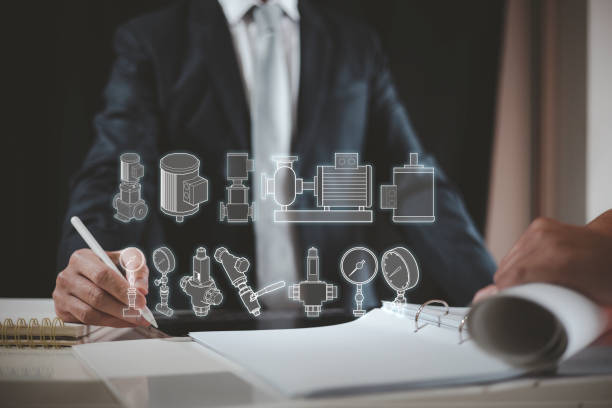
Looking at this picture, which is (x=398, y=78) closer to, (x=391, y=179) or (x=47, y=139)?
(x=391, y=179)

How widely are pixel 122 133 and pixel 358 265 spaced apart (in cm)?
58

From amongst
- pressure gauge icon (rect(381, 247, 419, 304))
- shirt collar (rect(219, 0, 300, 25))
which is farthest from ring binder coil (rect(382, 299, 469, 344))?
shirt collar (rect(219, 0, 300, 25))

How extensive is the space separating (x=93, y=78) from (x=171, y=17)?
23 cm

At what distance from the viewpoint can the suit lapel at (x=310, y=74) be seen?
1118mm

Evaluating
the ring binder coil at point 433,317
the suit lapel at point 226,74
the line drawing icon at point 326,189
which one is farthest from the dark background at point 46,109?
the ring binder coil at point 433,317

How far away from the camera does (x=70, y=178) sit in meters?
1.05

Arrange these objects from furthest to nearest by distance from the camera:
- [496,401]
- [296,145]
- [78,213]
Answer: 1. [296,145]
2. [78,213]
3. [496,401]

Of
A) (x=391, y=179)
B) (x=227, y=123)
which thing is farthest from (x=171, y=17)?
(x=391, y=179)

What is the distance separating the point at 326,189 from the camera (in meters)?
1.06

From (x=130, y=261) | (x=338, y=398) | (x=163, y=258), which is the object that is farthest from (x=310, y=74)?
(x=338, y=398)

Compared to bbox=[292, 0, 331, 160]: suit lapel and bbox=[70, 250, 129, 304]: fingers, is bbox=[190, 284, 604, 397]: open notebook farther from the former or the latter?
bbox=[292, 0, 331, 160]: suit lapel

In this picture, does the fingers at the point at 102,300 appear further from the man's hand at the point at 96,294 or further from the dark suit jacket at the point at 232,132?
the dark suit jacket at the point at 232,132

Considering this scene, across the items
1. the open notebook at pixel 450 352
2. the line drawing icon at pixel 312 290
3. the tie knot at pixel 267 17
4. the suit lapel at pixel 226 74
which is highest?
the tie knot at pixel 267 17

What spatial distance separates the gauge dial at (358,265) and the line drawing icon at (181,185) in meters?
0.35
